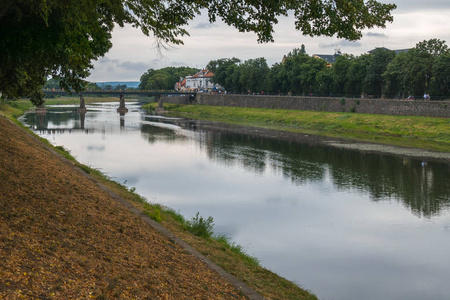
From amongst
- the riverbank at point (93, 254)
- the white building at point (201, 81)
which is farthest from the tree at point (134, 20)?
the white building at point (201, 81)

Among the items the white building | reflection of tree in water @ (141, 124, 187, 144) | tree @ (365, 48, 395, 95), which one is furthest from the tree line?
the white building

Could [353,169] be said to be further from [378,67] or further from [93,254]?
[378,67]

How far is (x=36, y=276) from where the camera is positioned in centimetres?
703

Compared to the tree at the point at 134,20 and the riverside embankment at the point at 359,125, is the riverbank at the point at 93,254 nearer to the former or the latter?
the tree at the point at 134,20

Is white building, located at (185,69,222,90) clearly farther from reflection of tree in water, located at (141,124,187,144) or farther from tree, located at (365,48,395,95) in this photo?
reflection of tree in water, located at (141,124,187,144)

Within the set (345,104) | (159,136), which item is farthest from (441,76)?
(159,136)

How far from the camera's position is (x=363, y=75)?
76188 mm

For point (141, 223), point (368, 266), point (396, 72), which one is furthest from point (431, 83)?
point (141, 223)

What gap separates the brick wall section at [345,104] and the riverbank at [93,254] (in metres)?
50.2

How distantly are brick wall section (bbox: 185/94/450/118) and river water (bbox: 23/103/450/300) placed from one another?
19.5m

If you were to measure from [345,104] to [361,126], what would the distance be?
1109cm

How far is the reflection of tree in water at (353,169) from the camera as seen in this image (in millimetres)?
26391

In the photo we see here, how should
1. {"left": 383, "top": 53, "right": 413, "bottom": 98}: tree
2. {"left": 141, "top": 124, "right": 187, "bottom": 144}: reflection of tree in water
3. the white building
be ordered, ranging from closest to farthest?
{"left": 141, "top": 124, "right": 187, "bottom": 144}: reflection of tree in water → {"left": 383, "top": 53, "right": 413, "bottom": 98}: tree → the white building

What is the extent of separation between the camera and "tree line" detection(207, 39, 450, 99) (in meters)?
62.6
